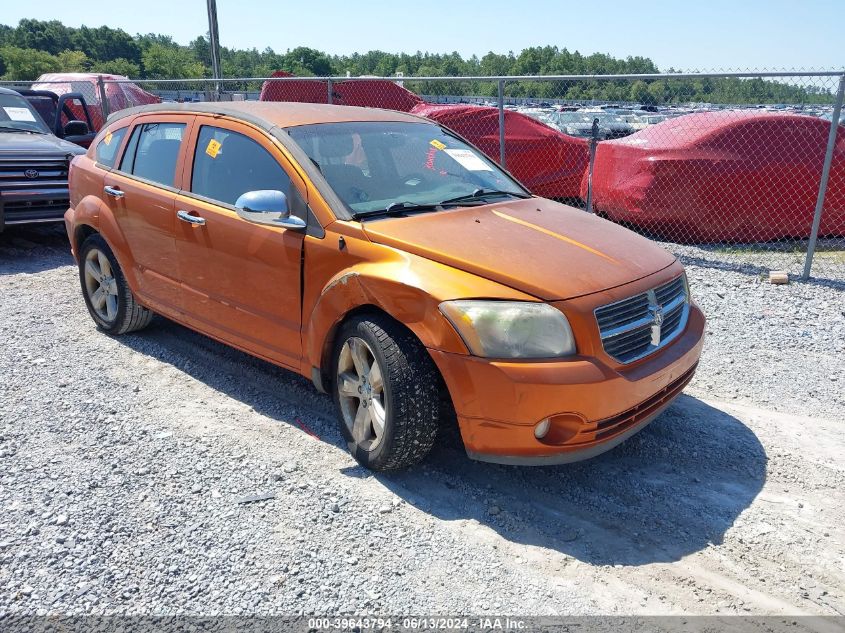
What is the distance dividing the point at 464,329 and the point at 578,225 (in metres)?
1.30

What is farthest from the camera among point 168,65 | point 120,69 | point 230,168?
point 168,65

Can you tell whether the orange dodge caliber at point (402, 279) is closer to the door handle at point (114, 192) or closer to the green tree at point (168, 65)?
the door handle at point (114, 192)

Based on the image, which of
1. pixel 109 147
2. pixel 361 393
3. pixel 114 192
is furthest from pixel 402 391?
pixel 109 147

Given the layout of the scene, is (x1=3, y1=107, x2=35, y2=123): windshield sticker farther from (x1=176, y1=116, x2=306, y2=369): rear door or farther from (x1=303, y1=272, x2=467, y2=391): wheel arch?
(x1=303, y1=272, x2=467, y2=391): wheel arch

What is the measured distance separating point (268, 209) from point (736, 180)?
21.5ft

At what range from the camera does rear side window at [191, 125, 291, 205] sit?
396 cm

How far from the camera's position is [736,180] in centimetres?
828

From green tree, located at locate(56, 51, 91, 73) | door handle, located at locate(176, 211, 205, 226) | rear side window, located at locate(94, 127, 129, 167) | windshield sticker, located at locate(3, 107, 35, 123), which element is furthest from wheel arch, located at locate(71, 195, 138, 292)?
green tree, located at locate(56, 51, 91, 73)

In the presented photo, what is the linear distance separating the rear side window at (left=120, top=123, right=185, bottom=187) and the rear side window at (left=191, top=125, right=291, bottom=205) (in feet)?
0.92

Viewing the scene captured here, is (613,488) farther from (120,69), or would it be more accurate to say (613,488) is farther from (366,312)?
(120,69)

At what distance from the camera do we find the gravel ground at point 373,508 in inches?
108

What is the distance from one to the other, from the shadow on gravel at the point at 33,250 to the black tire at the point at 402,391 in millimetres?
6199

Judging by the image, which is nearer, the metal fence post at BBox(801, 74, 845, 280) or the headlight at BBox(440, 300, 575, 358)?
the headlight at BBox(440, 300, 575, 358)

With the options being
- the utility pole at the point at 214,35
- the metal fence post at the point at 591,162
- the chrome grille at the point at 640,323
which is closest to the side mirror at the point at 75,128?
the utility pole at the point at 214,35
